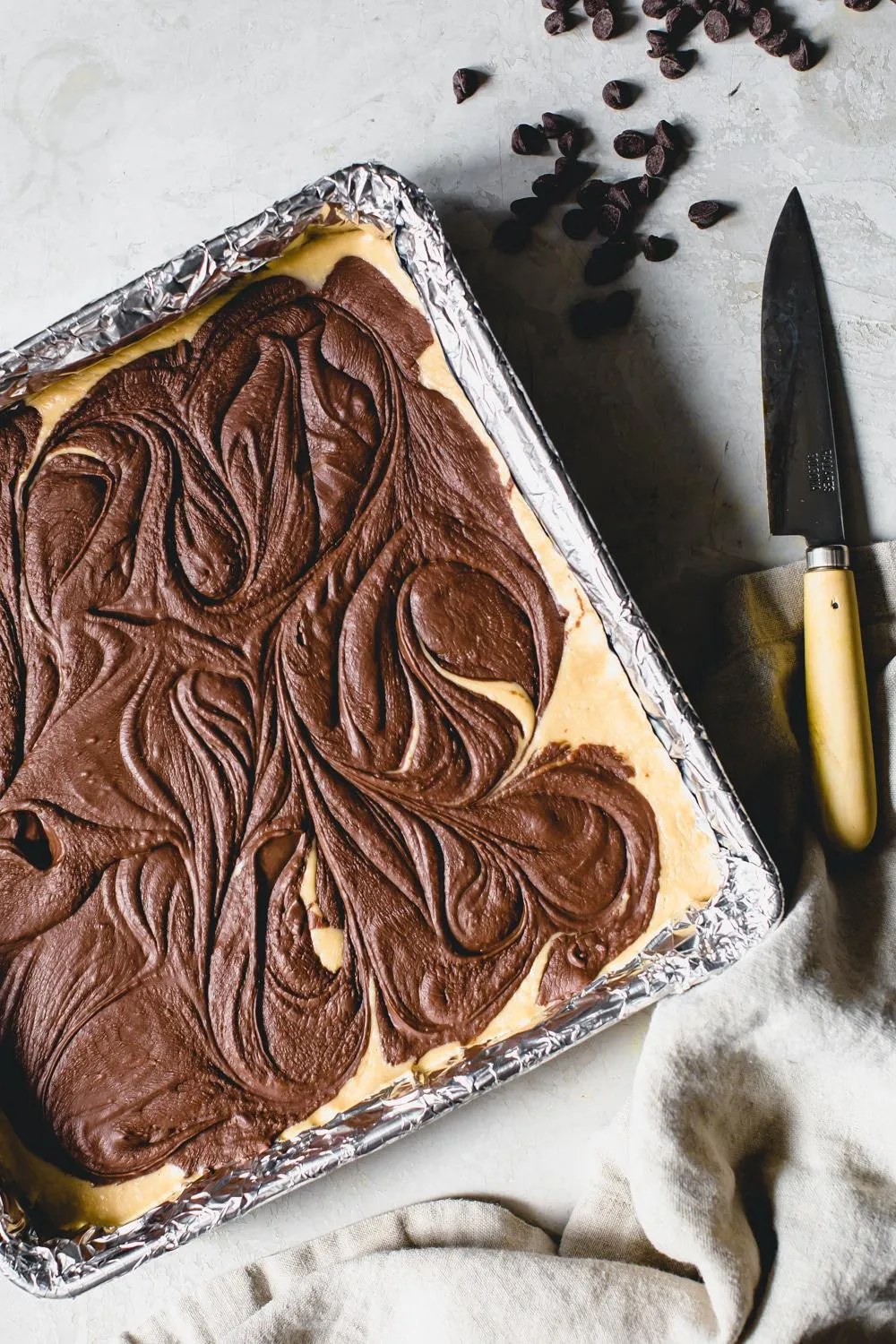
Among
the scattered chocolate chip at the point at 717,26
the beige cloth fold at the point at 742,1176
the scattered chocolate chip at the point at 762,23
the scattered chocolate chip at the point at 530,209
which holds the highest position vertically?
the scattered chocolate chip at the point at 717,26

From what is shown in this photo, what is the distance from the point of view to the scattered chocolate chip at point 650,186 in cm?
224

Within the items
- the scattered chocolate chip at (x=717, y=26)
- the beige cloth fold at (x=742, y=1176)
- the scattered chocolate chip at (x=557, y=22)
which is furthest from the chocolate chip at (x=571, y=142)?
the beige cloth fold at (x=742, y=1176)

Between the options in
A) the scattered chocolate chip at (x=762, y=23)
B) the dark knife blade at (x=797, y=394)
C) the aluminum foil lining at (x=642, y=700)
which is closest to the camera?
the aluminum foil lining at (x=642, y=700)

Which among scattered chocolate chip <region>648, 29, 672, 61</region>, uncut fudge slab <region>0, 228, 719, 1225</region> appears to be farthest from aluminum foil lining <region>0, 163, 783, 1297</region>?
scattered chocolate chip <region>648, 29, 672, 61</region>

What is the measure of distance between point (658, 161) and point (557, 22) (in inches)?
14.9

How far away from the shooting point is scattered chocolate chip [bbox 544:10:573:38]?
226 centimetres

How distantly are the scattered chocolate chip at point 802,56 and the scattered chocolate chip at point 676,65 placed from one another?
212 millimetres

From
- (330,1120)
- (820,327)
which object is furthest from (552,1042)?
(820,327)

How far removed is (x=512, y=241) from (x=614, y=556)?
711 mm

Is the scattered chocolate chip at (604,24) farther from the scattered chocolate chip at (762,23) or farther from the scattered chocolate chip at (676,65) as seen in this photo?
the scattered chocolate chip at (762,23)

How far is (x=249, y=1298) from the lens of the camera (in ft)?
7.13

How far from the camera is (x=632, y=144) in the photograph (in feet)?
7.32

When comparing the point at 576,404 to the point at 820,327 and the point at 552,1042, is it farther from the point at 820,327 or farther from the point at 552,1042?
the point at 552,1042

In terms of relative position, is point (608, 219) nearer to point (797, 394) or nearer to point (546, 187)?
point (546, 187)
